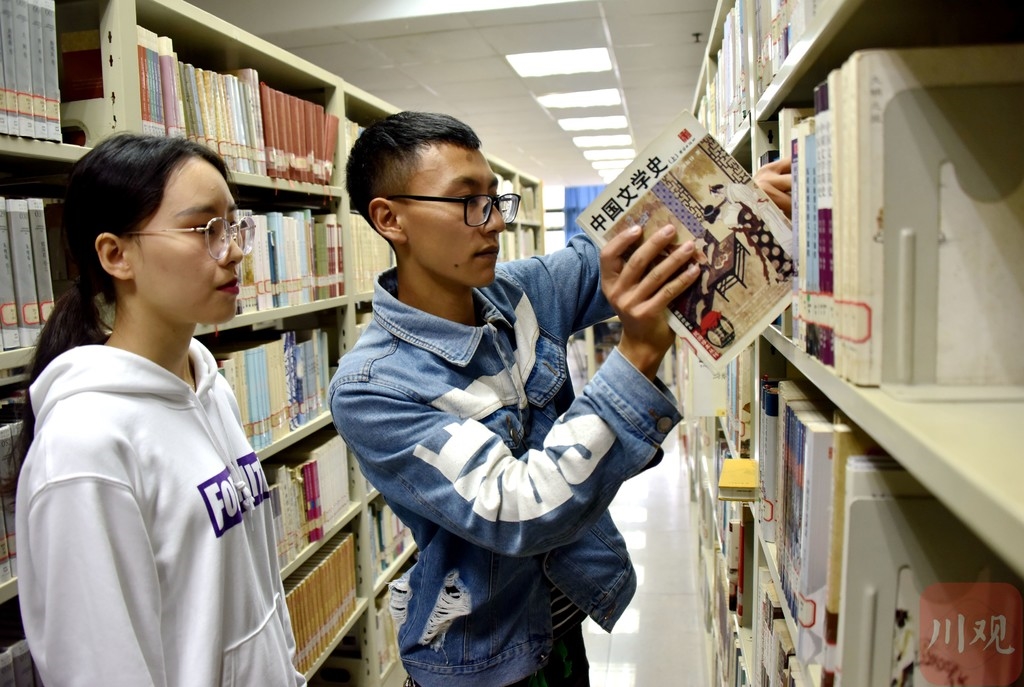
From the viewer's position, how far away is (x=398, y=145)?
1.27 m

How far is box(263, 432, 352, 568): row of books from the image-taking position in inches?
88.0

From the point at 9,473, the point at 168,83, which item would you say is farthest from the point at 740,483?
the point at 168,83

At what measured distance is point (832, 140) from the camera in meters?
0.64

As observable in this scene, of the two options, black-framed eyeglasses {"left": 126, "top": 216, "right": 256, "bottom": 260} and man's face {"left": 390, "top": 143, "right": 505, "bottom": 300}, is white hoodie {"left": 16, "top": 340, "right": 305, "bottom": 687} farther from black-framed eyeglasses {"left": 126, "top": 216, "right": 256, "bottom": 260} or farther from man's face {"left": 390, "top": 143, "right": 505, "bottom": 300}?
man's face {"left": 390, "top": 143, "right": 505, "bottom": 300}

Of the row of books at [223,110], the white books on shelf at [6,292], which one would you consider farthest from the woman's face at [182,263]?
the row of books at [223,110]

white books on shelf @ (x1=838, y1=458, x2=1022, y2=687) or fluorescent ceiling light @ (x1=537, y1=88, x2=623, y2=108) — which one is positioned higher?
fluorescent ceiling light @ (x1=537, y1=88, x2=623, y2=108)

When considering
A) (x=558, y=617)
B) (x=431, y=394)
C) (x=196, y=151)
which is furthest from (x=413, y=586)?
(x=196, y=151)

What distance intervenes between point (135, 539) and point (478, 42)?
4.55 metres

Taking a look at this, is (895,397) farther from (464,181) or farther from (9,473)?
(9,473)

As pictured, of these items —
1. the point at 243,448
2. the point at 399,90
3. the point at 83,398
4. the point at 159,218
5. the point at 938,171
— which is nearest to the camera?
the point at 938,171

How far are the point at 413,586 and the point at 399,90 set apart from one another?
564 centimetres

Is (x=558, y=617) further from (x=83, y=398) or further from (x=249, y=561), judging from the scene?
(x=83, y=398)

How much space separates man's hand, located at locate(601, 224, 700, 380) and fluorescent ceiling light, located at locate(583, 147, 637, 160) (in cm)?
938

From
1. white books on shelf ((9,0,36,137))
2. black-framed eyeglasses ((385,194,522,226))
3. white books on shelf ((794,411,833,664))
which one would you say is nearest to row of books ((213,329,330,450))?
white books on shelf ((9,0,36,137))
